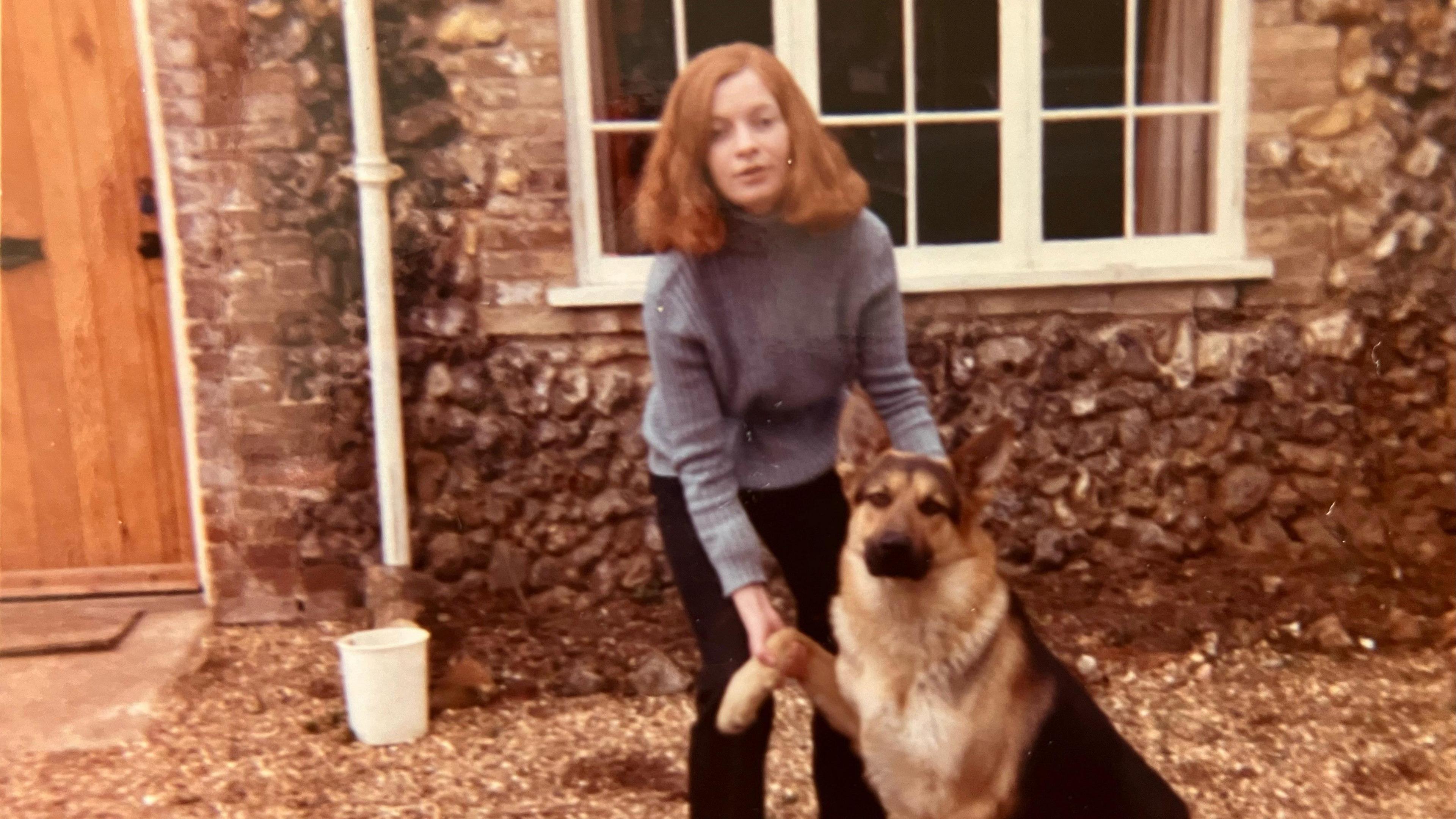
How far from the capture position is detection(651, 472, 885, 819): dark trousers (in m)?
2.38

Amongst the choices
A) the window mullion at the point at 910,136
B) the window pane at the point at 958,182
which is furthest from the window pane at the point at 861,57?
the window pane at the point at 958,182

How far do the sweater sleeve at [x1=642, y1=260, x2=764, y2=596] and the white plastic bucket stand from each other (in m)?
1.56

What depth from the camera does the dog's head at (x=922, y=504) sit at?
7.64 ft

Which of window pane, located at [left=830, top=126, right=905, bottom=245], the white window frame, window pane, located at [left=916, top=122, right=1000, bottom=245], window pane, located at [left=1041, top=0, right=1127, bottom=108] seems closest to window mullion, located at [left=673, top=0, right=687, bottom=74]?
the white window frame

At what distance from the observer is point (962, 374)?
4.23 meters

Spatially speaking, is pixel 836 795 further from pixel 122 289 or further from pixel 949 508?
pixel 122 289

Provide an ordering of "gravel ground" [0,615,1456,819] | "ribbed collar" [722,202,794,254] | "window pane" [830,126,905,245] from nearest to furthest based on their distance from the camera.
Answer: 1. "ribbed collar" [722,202,794,254]
2. "gravel ground" [0,615,1456,819]
3. "window pane" [830,126,905,245]

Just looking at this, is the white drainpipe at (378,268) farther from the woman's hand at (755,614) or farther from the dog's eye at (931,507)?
the dog's eye at (931,507)

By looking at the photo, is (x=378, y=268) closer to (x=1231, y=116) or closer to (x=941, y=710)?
(x=941, y=710)

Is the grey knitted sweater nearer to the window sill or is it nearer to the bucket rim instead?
the bucket rim

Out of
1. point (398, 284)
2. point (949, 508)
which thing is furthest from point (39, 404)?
point (949, 508)

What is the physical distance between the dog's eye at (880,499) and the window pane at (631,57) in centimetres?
208

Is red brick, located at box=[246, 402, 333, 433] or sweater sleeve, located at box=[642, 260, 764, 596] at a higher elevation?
sweater sleeve, located at box=[642, 260, 764, 596]

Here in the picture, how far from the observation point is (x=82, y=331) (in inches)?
161
